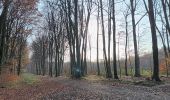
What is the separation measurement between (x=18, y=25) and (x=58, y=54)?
54.3 feet

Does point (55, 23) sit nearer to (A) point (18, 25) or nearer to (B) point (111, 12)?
(A) point (18, 25)

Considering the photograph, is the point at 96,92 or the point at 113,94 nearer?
the point at 113,94

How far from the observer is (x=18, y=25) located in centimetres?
4869

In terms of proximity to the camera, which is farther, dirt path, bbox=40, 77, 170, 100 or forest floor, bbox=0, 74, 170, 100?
forest floor, bbox=0, 74, 170, 100

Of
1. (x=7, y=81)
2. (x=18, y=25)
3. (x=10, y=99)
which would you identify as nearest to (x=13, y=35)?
(x=18, y=25)

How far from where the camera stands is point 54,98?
16141mm

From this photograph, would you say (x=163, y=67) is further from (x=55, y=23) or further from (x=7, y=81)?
(x=7, y=81)

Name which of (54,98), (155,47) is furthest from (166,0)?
(54,98)

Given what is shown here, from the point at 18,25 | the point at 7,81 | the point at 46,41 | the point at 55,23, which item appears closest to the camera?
the point at 7,81

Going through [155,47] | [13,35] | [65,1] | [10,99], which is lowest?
[10,99]

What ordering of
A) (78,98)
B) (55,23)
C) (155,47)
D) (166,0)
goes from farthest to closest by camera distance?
(55,23) < (166,0) < (155,47) < (78,98)

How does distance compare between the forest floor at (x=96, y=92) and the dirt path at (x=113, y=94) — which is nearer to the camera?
the dirt path at (x=113, y=94)

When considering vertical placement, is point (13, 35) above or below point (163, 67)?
above

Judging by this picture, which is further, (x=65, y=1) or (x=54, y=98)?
(x=65, y=1)
